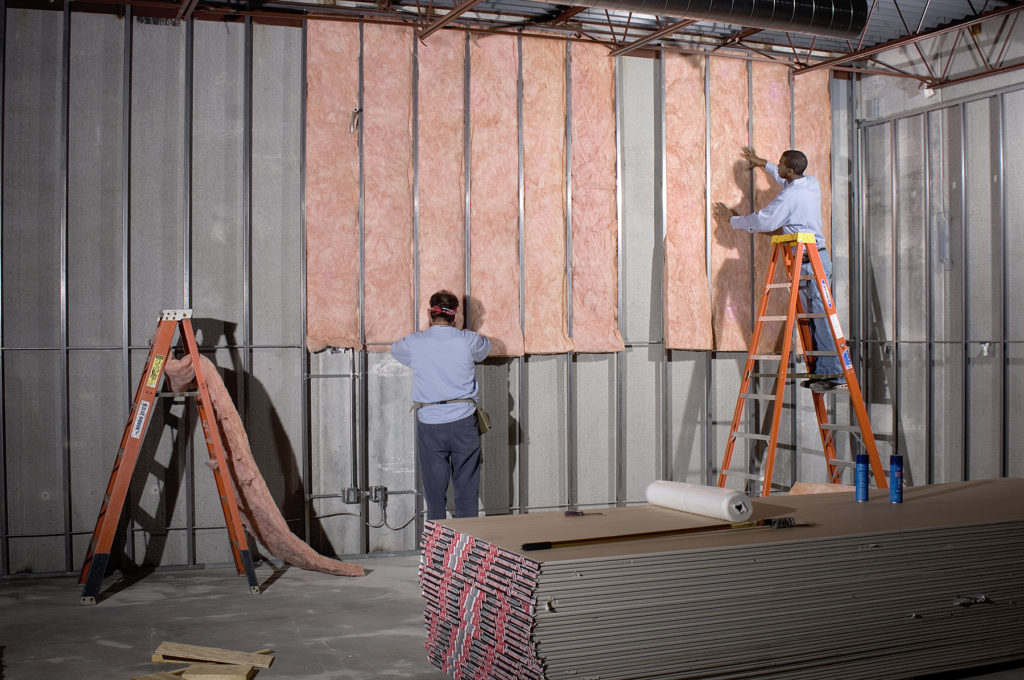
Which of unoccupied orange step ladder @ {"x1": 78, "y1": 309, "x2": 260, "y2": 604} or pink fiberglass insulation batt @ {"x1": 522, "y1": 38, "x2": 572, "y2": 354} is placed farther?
pink fiberglass insulation batt @ {"x1": 522, "y1": 38, "x2": 572, "y2": 354}

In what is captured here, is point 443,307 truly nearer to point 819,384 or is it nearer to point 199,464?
point 199,464

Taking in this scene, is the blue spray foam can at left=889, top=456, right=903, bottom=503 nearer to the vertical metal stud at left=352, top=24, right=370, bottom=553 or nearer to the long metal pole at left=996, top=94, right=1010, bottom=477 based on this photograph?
the long metal pole at left=996, top=94, right=1010, bottom=477

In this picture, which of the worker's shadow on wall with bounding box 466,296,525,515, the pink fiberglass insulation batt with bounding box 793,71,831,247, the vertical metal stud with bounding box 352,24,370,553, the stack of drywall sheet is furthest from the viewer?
the pink fiberglass insulation batt with bounding box 793,71,831,247

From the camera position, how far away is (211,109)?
642cm

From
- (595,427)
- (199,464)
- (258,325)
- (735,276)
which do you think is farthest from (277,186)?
(735,276)

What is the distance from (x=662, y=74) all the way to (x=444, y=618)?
5.07 metres

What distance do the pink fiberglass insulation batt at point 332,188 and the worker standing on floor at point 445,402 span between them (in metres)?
0.72

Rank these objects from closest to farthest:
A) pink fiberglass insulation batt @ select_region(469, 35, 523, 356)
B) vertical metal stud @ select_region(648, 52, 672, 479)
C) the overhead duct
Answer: the overhead duct → pink fiberglass insulation batt @ select_region(469, 35, 523, 356) → vertical metal stud @ select_region(648, 52, 672, 479)

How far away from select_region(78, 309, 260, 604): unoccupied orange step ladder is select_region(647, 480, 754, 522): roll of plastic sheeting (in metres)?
2.77

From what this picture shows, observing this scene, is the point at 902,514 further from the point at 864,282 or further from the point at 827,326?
the point at 864,282

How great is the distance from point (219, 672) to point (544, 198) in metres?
4.23

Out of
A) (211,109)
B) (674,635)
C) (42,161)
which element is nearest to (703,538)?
(674,635)

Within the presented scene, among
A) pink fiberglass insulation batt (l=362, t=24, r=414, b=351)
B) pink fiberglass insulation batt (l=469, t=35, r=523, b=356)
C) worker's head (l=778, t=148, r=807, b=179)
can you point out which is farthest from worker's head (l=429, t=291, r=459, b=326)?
worker's head (l=778, t=148, r=807, b=179)

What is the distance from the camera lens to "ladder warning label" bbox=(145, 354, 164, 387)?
5.61 meters
